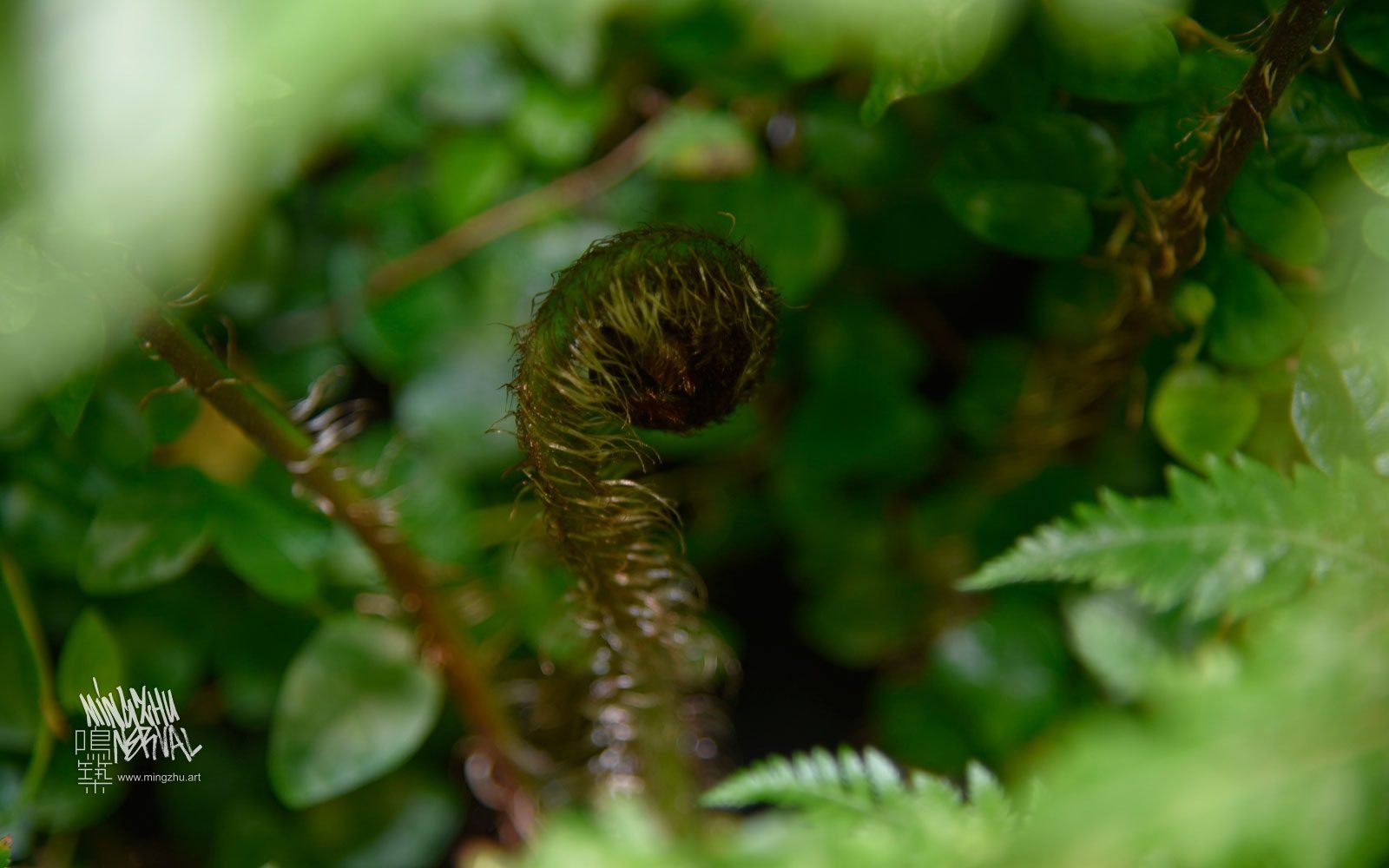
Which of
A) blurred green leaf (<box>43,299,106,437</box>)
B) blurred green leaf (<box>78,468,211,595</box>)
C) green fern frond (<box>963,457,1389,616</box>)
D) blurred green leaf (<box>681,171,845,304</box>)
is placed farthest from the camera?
blurred green leaf (<box>681,171,845,304</box>)

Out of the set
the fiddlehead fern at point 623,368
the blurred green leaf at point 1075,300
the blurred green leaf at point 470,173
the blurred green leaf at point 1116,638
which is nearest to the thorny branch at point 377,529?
the fiddlehead fern at point 623,368

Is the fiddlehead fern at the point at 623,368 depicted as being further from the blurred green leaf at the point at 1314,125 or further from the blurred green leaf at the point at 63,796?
the blurred green leaf at the point at 63,796

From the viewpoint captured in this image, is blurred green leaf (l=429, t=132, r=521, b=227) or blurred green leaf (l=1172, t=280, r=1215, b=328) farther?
blurred green leaf (l=429, t=132, r=521, b=227)

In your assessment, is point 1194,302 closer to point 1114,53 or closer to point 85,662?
point 1114,53

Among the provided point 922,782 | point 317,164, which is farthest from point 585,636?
point 317,164

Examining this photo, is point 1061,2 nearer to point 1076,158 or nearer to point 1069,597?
point 1076,158

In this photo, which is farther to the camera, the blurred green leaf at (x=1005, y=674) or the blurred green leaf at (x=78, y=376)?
the blurred green leaf at (x=1005, y=674)

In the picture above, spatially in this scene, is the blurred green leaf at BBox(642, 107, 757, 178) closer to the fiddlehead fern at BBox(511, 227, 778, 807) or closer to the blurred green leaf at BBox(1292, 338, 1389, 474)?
the fiddlehead fern at BBox(511, 227, 778, 807)

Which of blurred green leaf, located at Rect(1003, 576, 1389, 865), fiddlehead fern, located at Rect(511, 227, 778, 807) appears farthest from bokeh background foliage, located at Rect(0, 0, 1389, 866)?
fiddlehead fern, located at Rect(511, 227, 778, 807)
